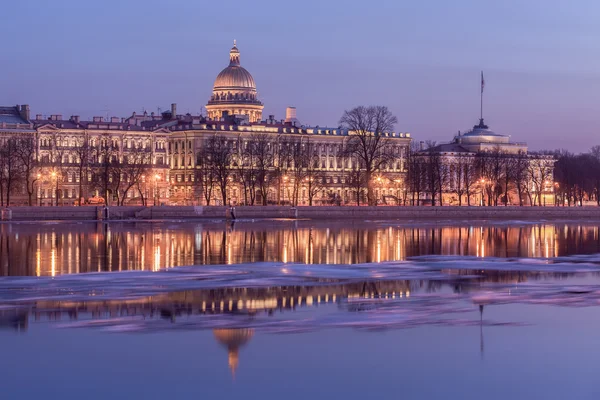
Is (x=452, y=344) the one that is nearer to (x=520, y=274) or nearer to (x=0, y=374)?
(x=0, y=374)

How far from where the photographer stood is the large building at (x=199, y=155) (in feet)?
397

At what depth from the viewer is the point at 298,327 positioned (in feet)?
69.9

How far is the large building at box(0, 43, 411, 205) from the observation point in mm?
121125

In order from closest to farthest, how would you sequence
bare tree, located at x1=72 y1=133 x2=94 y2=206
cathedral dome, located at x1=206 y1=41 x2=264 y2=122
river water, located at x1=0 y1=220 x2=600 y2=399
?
1. river water, located at x1=0 y1=220 x2=600 y2=399
2. bare tree, located at x1=72 y1=133 x2=94 y2=206
3. cathedral dome, located at x1=206 y1=41 x2=264 y2=122

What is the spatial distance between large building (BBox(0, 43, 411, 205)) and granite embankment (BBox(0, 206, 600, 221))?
20.5m

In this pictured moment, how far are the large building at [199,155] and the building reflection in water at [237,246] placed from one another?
51.3 metres

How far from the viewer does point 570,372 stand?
17.7 m

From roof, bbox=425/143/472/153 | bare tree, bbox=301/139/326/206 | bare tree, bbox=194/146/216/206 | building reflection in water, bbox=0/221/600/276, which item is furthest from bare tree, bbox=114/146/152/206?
roof, bbox=425/143/472/153

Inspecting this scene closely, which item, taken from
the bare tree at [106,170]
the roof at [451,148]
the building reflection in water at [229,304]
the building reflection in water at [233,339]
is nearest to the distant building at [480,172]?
the roof at [451,148]

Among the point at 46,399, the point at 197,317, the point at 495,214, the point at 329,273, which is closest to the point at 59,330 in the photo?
the point at 197,317

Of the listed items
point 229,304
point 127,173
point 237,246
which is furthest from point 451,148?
point 229,304

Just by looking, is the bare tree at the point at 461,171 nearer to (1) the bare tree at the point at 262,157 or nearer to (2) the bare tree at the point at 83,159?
(1) the bare tree at the point at 262,157

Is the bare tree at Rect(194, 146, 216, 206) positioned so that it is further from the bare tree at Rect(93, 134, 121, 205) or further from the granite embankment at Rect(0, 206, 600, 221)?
the granite embankment at Rect(0, 206, 600, 221)

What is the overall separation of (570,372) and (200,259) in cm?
2143
